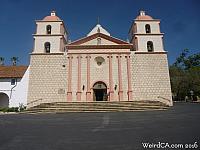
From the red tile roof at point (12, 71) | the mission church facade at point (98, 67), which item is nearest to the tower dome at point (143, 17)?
the mission church facade at point (98, 67)

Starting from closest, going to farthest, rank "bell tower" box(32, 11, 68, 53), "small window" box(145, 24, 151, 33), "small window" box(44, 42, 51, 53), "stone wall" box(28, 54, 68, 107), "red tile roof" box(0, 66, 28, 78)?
"stone wall" box(28, 54, 68, 107)
"bell tower" box(32, 11, 68, 53)
"red tile roof" box(0, 66, 28, 78)
"small window" box(44, 42, 51, 53)
"small window" box(145, 24, 151, 33)

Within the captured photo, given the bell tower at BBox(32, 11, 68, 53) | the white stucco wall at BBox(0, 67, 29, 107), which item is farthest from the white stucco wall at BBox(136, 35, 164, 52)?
the white stucco wall at BBox(0, 67, 29, 107)

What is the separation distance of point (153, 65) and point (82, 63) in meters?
8.47

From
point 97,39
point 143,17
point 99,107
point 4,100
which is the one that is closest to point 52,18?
point 97,39

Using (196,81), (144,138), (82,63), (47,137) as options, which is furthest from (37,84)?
(196,81)

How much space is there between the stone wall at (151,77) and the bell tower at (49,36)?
30.5 ft

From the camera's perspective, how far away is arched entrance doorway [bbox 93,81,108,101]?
88.8ft

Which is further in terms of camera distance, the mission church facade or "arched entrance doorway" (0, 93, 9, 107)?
"arched entrance doorway" (0, 93, 9, 107)

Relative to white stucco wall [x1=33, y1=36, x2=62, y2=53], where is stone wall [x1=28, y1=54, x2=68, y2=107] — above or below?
below

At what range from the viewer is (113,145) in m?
6.66

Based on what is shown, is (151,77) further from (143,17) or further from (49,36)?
(49,36)

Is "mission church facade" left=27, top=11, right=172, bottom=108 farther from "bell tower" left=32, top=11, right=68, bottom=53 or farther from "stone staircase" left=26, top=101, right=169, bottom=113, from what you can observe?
"stone staircase" left=26, top=101, right=169, bottom=113

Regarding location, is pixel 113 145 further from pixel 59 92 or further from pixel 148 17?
pixel 148 17

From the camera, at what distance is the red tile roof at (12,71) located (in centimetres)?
2830
